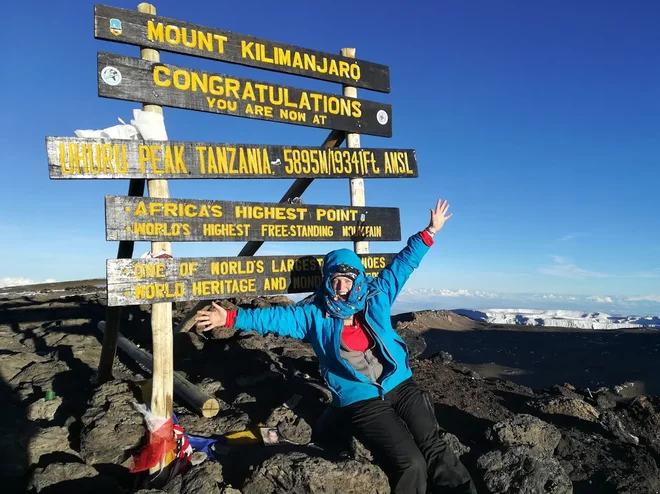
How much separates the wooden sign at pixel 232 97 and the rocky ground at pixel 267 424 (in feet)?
10.1

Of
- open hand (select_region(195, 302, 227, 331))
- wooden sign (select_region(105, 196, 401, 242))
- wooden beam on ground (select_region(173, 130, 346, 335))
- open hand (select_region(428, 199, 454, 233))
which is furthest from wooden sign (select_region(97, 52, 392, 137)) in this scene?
open hand (select_region(195, 302, 227, 331))

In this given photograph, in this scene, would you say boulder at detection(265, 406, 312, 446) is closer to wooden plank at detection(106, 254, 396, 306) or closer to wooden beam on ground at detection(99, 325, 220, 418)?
wooden beam on ground at detection(99, 325, 220, 418)

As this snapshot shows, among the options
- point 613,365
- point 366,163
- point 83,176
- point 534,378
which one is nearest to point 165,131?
point 83,176

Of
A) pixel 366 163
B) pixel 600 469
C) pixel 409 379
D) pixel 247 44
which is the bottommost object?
pixel 600 469

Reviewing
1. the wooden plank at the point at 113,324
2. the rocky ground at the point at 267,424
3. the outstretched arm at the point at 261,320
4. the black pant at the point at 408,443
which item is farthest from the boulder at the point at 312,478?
the wooden plank at the point at 113,324

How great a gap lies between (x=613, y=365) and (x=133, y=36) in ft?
51.0

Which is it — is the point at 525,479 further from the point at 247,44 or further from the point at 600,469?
the point at 247,44

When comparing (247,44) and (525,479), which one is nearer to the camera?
(525,479)

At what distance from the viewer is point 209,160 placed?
4.68m

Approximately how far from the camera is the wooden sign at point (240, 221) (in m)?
4.25

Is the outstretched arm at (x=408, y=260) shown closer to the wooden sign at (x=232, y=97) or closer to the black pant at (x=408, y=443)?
the black pant at (x=408, y=443)

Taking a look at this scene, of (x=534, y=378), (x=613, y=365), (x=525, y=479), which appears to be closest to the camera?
(x=525, y=479)

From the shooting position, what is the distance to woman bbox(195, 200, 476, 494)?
3.94 metres

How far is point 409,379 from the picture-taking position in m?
4.59
